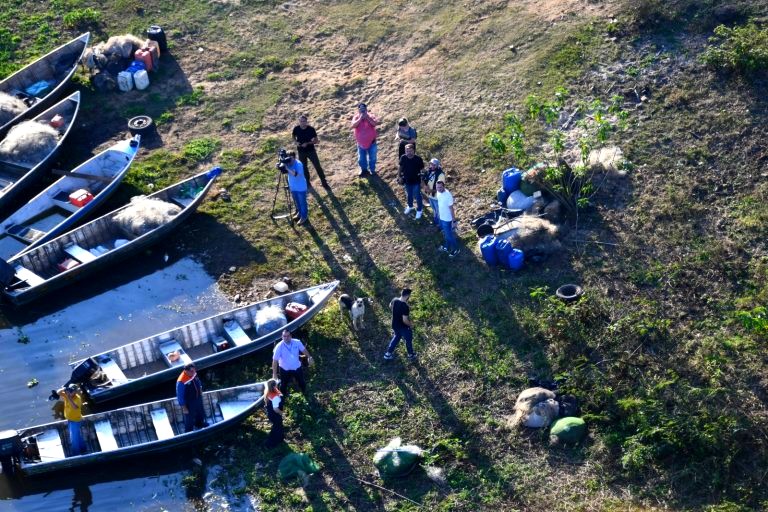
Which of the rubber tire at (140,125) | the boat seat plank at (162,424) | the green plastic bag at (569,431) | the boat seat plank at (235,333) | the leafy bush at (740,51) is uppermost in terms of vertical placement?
the rubber tire at (140,125)

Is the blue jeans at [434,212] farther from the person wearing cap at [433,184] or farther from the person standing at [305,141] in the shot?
the person standing at [305,141]

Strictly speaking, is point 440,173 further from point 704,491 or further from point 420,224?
point 704,491

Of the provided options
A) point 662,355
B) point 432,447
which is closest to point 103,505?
point 432,447

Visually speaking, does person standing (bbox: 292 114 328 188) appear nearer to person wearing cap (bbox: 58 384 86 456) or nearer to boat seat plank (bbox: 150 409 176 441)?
boat seat plank (bbox: 150 409 176 441)

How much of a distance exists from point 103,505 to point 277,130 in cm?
1095

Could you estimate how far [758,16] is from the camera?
76.1ft

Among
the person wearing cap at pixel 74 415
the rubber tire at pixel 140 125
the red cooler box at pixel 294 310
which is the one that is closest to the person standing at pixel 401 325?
the red cooler box at pixel 294 310

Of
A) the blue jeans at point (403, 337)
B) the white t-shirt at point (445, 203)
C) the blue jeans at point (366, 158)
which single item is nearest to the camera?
the blue jeans at point (403, 337)

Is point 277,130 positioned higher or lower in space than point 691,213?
higher

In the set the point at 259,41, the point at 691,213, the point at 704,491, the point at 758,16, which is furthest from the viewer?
the point at 259,41

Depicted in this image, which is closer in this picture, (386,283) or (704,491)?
(704,491)

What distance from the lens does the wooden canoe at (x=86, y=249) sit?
792 inches

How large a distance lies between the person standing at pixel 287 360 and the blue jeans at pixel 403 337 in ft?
5.44

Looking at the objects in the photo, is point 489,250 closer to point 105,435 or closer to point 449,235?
point 449,235
